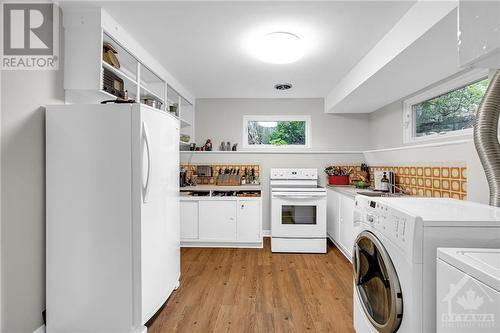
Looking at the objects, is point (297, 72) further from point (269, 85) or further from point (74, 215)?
point (74, 215)

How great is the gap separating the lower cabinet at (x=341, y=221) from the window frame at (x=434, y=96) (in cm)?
107

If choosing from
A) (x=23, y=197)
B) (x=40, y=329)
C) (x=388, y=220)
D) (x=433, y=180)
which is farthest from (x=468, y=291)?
(x=40, y=329)

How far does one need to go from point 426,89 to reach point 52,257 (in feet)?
12.2

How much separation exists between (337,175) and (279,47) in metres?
2.40

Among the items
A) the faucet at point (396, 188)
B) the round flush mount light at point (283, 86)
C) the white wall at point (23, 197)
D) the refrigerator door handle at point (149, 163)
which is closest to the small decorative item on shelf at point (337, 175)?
the faucet at point (396, 188)

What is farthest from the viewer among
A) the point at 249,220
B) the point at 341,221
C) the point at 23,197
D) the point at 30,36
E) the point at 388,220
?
the point at 249,220

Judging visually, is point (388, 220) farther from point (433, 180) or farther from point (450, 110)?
point (450, 110)

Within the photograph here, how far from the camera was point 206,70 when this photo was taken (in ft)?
9.65

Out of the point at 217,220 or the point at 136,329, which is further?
the point at 217,220

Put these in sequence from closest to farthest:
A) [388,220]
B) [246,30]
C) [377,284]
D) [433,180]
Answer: [388,220], [377,284], [246,30], [433,180]

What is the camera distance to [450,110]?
2434mm

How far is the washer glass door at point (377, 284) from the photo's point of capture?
1.10m

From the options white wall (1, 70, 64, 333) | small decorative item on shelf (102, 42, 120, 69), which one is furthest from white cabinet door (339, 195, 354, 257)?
white wall (1, 70, 64, 333)

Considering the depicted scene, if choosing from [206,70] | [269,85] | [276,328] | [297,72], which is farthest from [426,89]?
[276,328]
